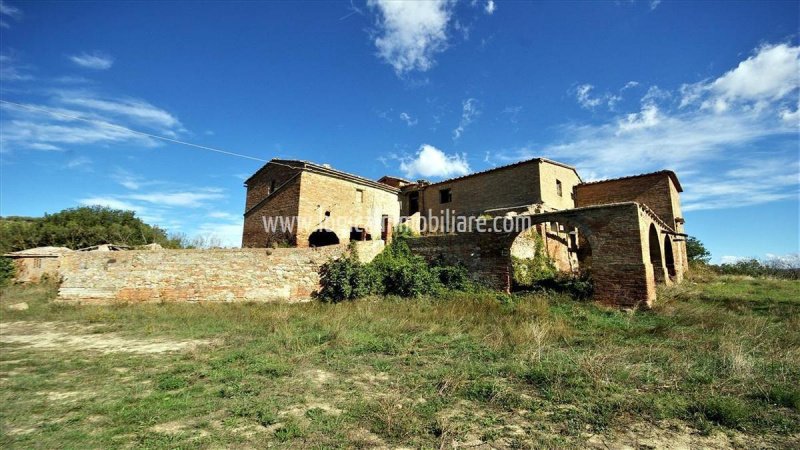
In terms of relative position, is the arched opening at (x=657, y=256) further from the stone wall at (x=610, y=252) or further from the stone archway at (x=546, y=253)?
the stone archway at (x=546, y=253)

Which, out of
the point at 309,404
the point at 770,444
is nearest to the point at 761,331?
the point at 770,444

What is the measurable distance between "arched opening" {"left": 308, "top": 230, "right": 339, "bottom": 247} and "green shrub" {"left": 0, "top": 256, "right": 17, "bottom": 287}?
16.2 metres

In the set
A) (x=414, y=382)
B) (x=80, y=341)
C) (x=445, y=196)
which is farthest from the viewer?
(x=445, y=196)

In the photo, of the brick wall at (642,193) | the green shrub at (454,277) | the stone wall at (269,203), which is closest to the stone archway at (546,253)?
the green shrub at (454,277)

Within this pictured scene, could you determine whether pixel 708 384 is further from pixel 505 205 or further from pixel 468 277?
pixel 505 205

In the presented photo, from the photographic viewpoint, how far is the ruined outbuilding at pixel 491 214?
11828 millimetres

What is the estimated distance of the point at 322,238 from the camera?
61.8ft

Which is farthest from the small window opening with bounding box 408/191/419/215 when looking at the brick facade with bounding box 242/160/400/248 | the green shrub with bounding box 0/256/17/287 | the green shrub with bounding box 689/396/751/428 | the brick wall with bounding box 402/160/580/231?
the green shrub with bounding box 0/256/17/287

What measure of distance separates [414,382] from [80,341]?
8.40 m

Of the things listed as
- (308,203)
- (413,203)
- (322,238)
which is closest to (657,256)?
(413,203)

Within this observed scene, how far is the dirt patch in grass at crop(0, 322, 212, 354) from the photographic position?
708 cm

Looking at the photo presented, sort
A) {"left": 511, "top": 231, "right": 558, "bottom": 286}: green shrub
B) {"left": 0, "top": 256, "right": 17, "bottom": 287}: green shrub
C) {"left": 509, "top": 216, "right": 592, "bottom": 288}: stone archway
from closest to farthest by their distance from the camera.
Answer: {"left": 511, "top": 231, "right": 558, "bottom": 286}: green shrub < {"left": 509, "top": 216, "right": 592, "bottom": 288}: stone archway < {"left": 0, "top": 256, "right": 17, "bottom": 287}: green shrub

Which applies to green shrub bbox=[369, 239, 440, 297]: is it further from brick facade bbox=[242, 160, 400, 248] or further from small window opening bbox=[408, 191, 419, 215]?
small window opening bbox=[408, 191, 419, 215]

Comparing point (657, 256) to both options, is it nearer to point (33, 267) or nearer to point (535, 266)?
point (535, 266)
